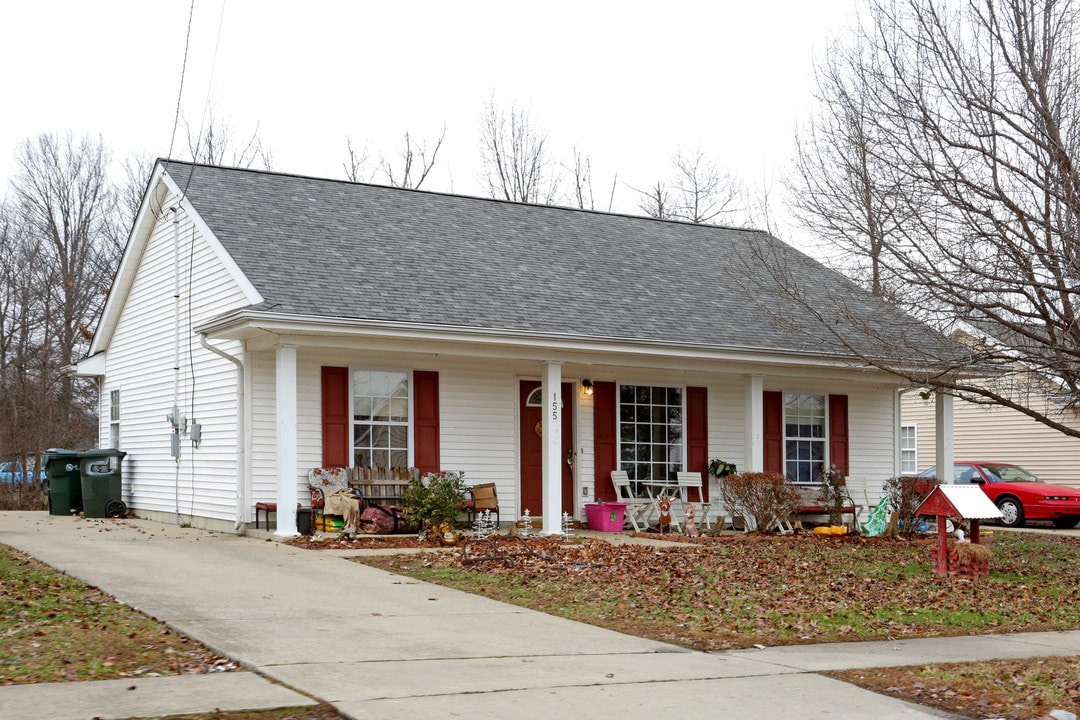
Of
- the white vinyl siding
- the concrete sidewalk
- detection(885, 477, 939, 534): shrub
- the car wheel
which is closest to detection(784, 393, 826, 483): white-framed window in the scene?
detection(885, 477, 939, 534): shrub

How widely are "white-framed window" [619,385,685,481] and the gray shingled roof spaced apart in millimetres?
1448

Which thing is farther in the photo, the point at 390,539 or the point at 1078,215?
the point at 390,539

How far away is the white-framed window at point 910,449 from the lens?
3117cm

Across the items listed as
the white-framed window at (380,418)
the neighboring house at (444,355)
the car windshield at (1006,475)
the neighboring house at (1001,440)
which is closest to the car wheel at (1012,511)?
the car windshield at (1006,475)

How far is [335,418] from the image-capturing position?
54.1 feet

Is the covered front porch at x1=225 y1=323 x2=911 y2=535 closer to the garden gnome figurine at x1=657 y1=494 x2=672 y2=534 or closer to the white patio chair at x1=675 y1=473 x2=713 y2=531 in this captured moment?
the white patio chair at x1=675 y1=473 x2=713 y2=531

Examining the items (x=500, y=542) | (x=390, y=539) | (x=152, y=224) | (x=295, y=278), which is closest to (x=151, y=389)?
(x=152, y=224)

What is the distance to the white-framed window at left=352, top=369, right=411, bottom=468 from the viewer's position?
16.8 metres

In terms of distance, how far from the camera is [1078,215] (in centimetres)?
1216

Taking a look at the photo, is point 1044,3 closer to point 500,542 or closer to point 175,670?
point 500,542

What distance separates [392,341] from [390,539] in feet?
8.64

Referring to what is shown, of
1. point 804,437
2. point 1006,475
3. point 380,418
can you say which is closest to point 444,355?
point 380,418

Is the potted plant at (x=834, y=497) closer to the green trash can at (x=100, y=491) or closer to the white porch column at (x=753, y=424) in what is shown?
the white porch column at (x=753, y=424)

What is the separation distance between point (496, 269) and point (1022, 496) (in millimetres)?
12770
